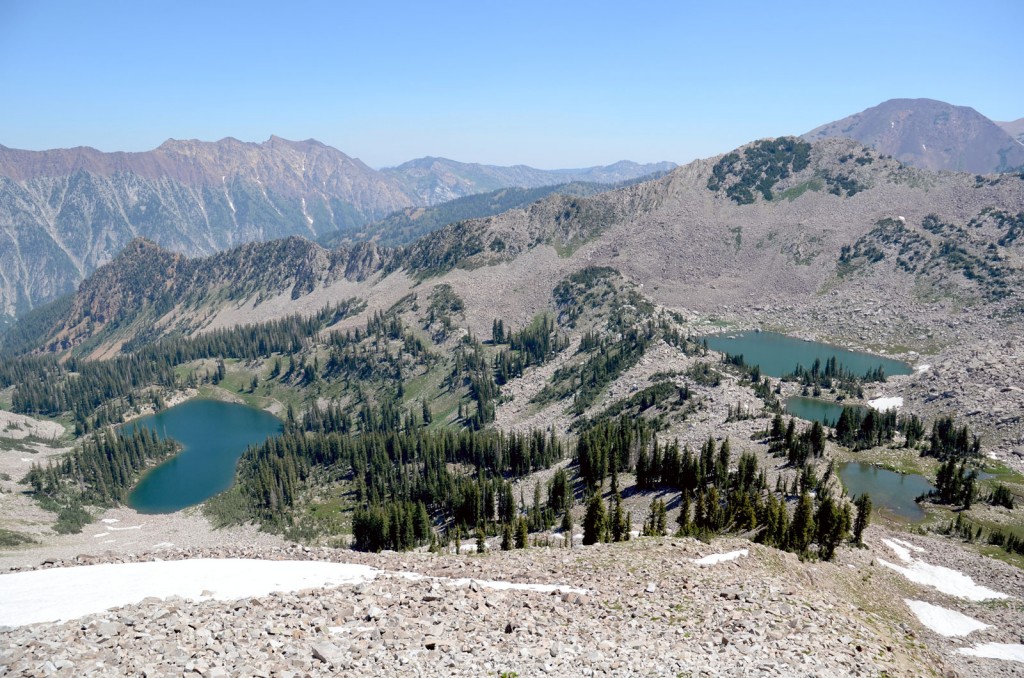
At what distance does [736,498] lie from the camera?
6956 cm

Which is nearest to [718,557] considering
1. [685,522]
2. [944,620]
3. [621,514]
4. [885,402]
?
[621,514]

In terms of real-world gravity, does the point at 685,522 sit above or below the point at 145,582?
below

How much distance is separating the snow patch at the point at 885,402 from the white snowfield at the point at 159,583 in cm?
15316

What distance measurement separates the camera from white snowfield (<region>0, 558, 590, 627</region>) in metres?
29.2

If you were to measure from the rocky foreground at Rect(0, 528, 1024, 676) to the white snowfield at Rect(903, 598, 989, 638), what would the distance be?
15.5ft

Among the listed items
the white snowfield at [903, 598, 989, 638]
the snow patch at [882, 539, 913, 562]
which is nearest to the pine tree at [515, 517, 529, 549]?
the white snowfield at [903, 598, 989, 638]

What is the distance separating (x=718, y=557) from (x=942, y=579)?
3441 centimetres

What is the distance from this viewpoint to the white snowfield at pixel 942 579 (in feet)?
190

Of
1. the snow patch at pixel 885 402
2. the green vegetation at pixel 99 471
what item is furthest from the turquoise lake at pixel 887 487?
the green vegetation at pixel 99 471

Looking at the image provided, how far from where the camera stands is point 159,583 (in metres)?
33.9

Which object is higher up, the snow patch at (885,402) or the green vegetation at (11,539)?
the snow patch at (885,402)

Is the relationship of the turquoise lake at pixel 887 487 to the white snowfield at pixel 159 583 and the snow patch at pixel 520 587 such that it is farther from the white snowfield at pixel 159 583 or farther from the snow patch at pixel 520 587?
the white snowfield at pixel 159 583

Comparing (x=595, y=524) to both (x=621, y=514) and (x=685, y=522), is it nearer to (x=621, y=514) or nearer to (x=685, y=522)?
(x=621, y=514)

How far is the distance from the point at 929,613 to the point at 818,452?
165 feet
